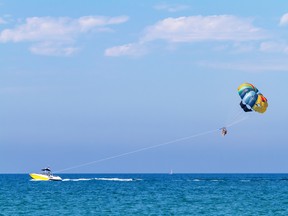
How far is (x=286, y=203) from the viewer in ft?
253

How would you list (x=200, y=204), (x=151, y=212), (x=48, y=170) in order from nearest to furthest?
1. (x=151, y=212)
2. (x=200, y=204)
3. (x=48, y=170)

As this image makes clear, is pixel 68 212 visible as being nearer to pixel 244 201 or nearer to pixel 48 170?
pixel 244 201

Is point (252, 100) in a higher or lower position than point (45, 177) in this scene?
lower

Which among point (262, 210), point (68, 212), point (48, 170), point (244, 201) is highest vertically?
point (48, 170)

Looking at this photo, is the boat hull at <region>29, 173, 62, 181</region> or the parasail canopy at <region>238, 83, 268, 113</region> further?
the boat hull at <region>29, 173, 62, 181</region>

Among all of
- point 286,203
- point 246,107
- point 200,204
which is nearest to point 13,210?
point 200,204

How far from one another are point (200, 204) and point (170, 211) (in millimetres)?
9990

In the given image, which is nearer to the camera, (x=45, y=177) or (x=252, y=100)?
(x=252, y=100)

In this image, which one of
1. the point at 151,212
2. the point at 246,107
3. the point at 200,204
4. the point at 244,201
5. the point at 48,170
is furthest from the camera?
the point at 48,170

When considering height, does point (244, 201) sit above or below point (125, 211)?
above

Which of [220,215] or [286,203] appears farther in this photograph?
[286,203]

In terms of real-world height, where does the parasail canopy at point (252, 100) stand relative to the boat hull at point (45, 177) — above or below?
below

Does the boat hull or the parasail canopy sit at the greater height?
the boat hull

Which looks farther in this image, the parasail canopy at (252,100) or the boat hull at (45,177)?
the boat hull at (45,177)
